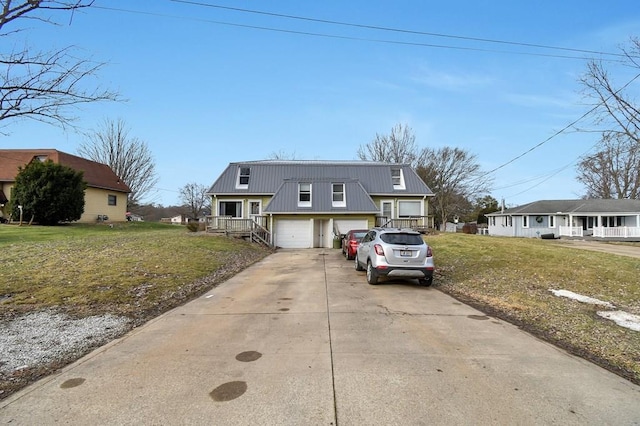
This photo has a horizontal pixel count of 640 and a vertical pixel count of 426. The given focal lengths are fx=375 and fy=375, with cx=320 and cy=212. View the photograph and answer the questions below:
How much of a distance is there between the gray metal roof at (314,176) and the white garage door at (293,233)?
3042mm

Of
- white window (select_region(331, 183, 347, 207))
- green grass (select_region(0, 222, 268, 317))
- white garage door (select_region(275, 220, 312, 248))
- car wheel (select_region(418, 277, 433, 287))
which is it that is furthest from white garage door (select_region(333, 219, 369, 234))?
car wheel (select_region(418, 277, 433, 287))

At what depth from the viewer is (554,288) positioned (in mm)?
9508

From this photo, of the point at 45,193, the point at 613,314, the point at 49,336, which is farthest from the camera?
the point at 45,193

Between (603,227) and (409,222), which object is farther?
(603,227)

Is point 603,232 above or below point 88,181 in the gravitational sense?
below

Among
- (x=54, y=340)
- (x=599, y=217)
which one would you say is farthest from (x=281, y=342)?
(x=599, y=217)

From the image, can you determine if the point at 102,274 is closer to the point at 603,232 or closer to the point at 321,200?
the point at 321,200

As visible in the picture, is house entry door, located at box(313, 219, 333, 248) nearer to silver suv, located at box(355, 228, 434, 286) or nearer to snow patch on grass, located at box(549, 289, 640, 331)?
silver suv, located at box(355, 228, 434, 286)

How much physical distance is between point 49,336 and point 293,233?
802 inches

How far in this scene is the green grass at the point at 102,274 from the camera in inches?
298

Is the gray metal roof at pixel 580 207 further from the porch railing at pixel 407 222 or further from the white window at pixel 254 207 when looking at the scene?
the white window at pixel 254 207

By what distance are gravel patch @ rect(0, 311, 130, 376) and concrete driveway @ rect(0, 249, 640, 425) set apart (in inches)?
17.6

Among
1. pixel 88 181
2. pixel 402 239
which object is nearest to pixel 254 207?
pixel 88 181

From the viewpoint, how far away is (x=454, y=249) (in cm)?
1738
